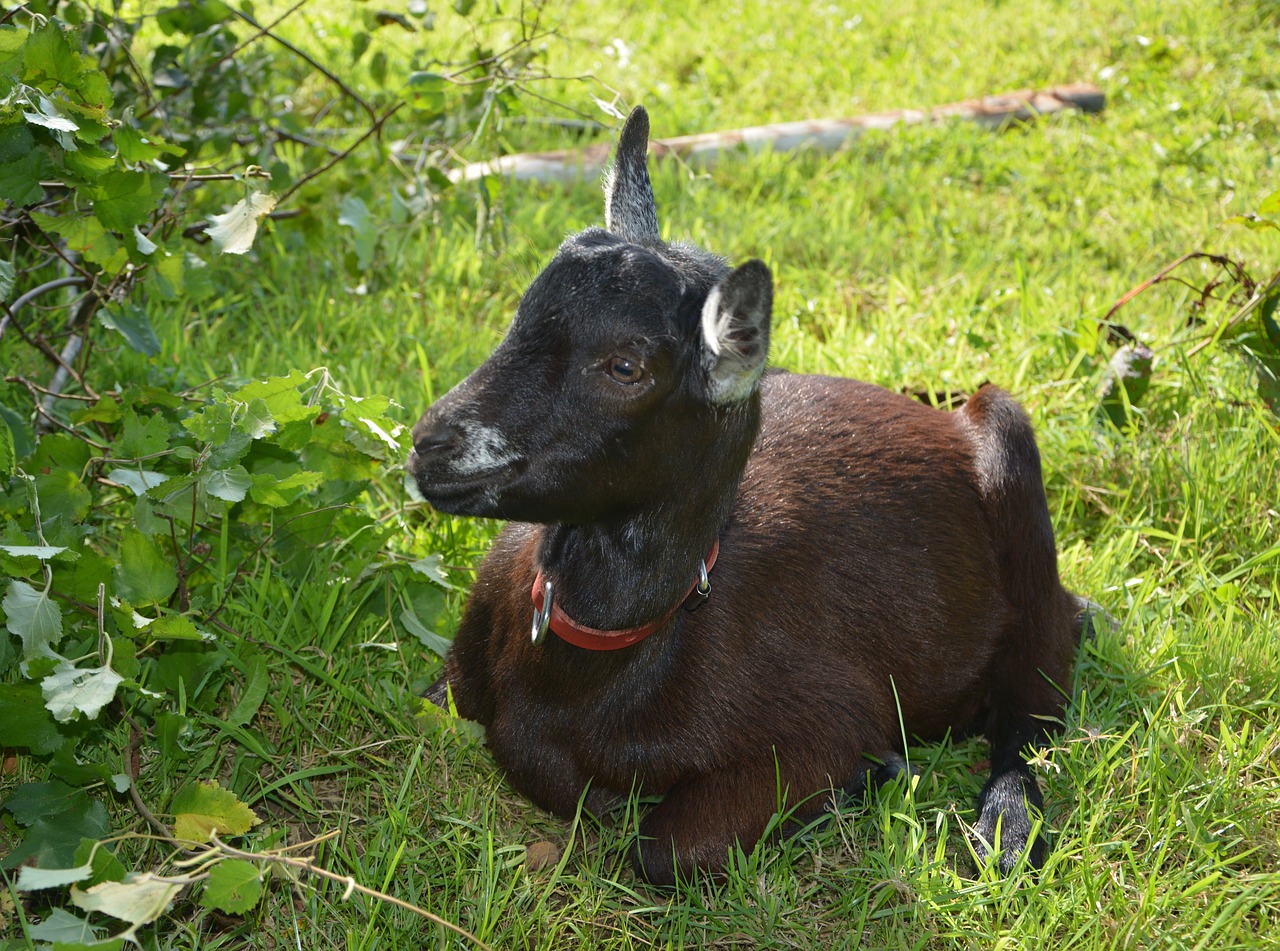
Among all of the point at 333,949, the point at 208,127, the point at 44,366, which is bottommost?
the point at 333,949

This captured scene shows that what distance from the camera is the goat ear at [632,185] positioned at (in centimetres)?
286

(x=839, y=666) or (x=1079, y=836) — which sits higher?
(x=839, y=666)

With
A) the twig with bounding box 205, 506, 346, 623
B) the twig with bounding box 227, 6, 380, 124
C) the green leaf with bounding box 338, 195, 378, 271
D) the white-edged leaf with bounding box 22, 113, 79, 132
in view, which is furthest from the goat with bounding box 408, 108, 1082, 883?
the twig with bounding box 227, 6, 380, 124

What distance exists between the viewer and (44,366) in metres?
4.23

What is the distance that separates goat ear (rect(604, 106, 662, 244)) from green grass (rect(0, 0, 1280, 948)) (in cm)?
122

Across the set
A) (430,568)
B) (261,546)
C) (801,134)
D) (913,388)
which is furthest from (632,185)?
(801,134)

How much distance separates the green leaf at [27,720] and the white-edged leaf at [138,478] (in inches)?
19.4

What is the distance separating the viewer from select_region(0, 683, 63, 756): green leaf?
256 centimetres

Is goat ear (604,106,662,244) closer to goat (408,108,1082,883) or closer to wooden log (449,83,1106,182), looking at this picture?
goat (408,108,1082,883)

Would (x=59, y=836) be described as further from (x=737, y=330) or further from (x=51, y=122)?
(x=737, y=330)

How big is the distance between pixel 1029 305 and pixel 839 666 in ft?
7.91

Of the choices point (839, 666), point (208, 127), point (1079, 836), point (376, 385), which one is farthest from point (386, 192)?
point (1079, 836)

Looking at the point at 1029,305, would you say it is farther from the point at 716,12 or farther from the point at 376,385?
the point at 716,12

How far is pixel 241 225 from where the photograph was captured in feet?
10.5
